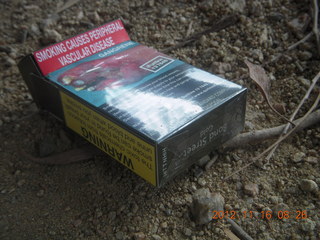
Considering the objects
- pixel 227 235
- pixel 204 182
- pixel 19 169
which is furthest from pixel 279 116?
pixel 19 169

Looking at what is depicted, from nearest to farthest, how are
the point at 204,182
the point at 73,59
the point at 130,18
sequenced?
the point at 204,182
the point at 73,59
the point at 130,18

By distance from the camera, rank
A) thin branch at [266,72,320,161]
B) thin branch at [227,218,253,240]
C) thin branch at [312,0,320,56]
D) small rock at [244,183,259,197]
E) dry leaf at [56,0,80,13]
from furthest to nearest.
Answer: dry leaf at [56,0,80,13] < thin branch at [312,0,320,56] < thin branch at [266,72,320,161] < small rock at [244,183,259,197] < thin branch at [227,218,253,240]

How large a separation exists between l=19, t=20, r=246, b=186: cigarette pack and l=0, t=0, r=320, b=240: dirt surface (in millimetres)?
77

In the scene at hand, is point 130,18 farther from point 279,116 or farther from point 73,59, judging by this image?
point 279,116

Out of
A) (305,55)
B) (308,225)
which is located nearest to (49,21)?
(305,55)

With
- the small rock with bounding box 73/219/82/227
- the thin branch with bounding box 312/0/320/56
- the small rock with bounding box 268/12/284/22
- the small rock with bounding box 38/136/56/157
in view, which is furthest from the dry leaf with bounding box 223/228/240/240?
the small rock with bounding box 268/12/284/22

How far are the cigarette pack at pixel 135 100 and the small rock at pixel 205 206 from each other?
0.10 meters

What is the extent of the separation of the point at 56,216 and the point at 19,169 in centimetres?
23

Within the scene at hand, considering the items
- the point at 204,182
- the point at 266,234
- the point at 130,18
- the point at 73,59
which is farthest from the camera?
the point at 130,18

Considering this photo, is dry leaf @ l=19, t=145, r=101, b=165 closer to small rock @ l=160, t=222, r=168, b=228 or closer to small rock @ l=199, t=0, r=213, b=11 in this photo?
small rock @ l=160, t=222, r=168, b=228

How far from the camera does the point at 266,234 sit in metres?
0.99

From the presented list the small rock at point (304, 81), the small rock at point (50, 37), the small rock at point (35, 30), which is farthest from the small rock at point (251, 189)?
the small rock at point (35, 30)
